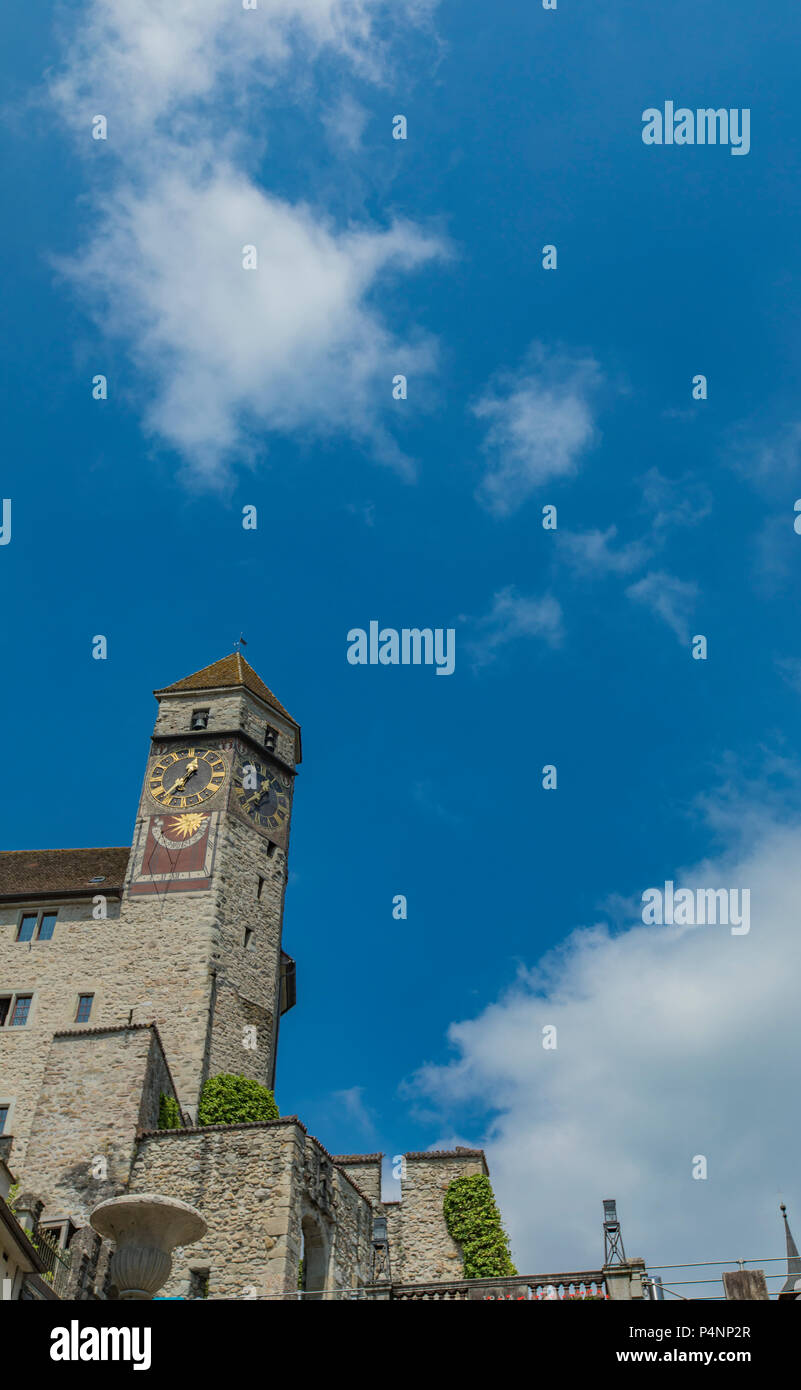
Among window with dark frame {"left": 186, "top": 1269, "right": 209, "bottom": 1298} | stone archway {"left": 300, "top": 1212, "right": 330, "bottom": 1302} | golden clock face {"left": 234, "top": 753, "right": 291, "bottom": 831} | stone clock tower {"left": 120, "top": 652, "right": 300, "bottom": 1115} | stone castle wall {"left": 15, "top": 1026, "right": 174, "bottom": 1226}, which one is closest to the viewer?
window with dark frame {"left": 186, "top": 1269, "right": 209, "bottom": 1298}

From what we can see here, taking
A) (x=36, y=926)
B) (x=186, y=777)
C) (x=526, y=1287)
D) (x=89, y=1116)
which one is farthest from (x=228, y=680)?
(x=526, y=1287)

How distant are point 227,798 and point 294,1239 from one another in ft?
56.0

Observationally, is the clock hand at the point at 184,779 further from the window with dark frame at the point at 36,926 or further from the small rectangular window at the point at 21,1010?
the small rectangular window at the point at 21,1010

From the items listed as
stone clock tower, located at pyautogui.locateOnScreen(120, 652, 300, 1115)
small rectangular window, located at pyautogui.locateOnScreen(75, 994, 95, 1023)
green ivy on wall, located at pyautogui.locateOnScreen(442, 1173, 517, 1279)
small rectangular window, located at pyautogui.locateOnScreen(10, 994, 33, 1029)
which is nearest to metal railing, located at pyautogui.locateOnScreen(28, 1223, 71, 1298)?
stone clock tower, located at pyautogui.locateOnScreen(120, 652, 300, 1115)

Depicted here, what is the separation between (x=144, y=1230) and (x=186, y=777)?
23.0 meters

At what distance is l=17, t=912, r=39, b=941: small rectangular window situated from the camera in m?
37.8

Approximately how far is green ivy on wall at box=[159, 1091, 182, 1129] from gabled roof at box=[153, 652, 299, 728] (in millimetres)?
15628

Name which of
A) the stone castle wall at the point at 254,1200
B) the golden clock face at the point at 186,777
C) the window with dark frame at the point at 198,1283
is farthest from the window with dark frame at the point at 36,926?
the window with dark frame at the point at 198,1283

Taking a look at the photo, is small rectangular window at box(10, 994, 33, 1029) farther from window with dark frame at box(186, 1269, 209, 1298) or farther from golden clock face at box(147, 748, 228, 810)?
window with dark frame at box(186, 1269, 209, 1298)

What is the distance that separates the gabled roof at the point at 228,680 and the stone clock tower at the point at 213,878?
10 cm

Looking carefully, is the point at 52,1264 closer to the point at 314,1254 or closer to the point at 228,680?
the point at 314,1254

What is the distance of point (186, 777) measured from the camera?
41.3 metres

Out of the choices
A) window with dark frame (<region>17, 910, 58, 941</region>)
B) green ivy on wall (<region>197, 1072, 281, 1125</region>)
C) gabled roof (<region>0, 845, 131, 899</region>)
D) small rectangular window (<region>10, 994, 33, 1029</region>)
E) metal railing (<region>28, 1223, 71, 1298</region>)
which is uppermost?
gabled roof (<region>0, 845, 131, 899</region>)

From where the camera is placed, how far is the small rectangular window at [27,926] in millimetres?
37844
